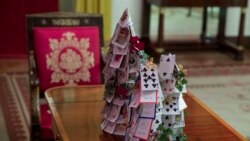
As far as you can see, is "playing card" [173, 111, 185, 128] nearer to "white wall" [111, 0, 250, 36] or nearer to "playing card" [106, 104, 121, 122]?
"playing card" [106, 104, 121, 122]

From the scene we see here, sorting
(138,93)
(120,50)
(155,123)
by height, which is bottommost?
(155,123)

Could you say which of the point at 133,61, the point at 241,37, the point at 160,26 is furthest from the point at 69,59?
the point at 241,37

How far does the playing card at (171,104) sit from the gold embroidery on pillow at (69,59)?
118 cm

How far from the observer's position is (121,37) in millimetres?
1837

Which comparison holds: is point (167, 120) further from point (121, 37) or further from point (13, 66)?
point (13, 66)

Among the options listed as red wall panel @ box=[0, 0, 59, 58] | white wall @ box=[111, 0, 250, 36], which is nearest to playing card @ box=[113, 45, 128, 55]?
white wall @ box=[111, 0, 250, 36]

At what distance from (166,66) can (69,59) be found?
1.22 metres

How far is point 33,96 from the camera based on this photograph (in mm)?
2553

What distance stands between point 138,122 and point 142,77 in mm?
162

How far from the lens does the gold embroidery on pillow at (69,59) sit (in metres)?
2.80

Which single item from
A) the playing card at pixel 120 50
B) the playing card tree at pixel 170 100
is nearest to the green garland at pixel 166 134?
the playing card tree at pixel 170 100

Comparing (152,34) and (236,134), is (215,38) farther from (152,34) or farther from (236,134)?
(236,134)

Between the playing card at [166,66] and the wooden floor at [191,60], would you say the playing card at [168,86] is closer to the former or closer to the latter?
the playing card at [166,66]

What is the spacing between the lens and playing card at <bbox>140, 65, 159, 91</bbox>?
5.38ft
